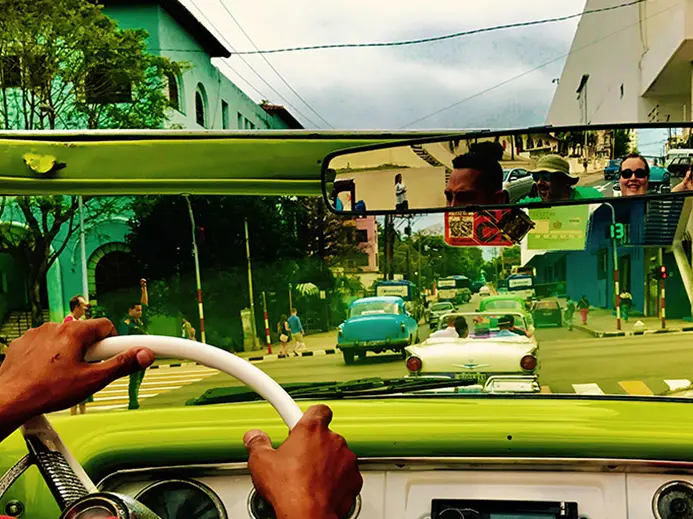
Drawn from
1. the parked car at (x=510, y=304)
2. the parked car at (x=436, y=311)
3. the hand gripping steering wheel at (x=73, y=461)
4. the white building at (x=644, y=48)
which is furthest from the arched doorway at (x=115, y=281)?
the white building at (x=644, y=48)

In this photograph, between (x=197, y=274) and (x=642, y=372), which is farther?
(x=197, y=274)

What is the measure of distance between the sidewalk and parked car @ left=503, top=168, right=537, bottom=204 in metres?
0.31

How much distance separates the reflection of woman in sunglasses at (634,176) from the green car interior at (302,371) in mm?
87

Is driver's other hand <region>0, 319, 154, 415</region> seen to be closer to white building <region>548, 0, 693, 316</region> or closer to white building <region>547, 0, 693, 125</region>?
white building <region>548, 0, 693, 316</region>

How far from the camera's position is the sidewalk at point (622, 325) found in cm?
166

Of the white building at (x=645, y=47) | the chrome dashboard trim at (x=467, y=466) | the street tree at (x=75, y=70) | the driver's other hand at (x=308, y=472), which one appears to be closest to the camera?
the driver's other hand at (x=308, y=472)

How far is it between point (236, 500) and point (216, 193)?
2.59 ft

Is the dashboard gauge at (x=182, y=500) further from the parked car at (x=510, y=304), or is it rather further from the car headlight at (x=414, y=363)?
the parked car at (x=510, y=304)

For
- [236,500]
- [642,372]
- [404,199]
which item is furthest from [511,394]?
[236,500]

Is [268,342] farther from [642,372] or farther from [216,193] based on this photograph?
[642,372]

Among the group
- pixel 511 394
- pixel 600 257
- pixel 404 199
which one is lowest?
pixel 511 394

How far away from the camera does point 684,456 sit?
1.61 meters

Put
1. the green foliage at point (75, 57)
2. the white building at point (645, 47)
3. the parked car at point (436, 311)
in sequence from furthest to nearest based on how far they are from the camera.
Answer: the green foliage at point (75, 57) → the white building at point (645, 47) → the parked car at point (436, 311)

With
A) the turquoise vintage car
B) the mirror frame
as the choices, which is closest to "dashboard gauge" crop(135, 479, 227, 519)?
the turquoise vintage car
